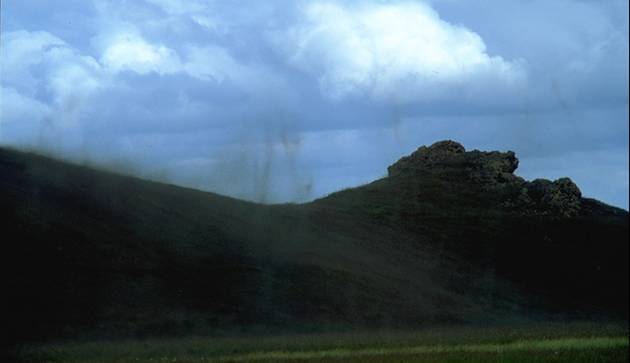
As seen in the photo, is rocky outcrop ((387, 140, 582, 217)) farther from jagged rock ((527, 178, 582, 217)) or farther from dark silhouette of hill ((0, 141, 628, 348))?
dark silhouette of hill ((0, 141, 628, 348))

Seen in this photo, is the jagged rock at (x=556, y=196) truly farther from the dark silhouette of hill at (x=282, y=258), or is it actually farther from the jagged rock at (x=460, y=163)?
the jagged rock at (x=460, y=163)

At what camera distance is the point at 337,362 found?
117 ft

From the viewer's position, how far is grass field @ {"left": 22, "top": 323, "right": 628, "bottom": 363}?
3719cm

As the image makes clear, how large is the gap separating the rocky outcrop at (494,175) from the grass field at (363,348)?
193 feet

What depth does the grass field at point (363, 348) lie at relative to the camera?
3719 centimetres

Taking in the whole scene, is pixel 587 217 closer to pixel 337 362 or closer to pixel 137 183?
pixel 137 183

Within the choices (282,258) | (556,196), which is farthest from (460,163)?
(282,258)

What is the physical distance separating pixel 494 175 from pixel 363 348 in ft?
259

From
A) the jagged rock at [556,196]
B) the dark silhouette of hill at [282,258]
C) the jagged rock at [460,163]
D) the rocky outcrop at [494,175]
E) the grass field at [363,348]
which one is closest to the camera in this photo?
the grass field at [363,348]

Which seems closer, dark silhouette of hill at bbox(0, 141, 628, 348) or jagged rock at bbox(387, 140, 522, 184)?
dark silhouette of hill at bbox(0, 141, 628, 348)

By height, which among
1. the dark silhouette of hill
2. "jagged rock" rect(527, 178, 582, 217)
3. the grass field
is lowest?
the grass field

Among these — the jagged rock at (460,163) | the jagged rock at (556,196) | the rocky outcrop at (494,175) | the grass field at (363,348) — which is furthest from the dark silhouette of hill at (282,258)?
the jagged rock at (460,163)

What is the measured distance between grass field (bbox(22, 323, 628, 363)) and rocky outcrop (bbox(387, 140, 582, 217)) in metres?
58.8

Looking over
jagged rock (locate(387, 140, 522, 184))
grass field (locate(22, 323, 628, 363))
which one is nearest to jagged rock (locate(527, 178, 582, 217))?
jagged rock (locate(387, 140, 522, 184))
